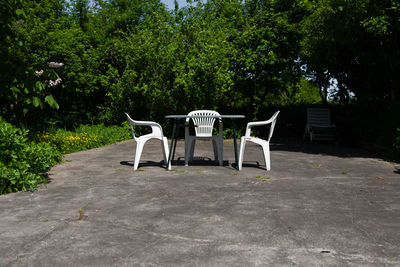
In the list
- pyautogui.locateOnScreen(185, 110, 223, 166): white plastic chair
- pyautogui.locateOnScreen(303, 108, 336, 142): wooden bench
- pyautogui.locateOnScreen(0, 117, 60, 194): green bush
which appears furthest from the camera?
pyautogui.locateOnScreen(303, 108, 336, 142): wooden bench

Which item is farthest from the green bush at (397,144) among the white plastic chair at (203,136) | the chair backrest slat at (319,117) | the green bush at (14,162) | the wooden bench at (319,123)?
the green bush at (14,162)

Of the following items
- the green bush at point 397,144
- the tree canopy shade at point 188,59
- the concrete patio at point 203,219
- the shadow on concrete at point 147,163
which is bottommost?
the concrete patio at point 203,219

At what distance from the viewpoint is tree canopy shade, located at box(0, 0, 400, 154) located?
416 inches

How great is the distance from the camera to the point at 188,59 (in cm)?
1174

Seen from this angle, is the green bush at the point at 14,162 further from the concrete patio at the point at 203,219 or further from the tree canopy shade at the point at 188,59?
the tree canopy shade at the point at 188,59

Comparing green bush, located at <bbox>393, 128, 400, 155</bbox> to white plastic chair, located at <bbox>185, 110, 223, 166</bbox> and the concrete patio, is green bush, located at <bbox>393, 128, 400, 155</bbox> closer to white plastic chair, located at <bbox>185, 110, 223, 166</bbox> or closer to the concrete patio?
the concrete patio

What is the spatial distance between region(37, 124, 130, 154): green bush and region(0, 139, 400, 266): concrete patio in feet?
9.21

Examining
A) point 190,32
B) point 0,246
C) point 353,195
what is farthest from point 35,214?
point 190,32

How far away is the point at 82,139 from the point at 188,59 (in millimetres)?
4195

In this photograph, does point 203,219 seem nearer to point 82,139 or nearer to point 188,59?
point 82,139

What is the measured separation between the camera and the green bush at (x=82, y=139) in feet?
28.0

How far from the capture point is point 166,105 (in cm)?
1246

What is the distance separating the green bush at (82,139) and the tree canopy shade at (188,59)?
1.45m

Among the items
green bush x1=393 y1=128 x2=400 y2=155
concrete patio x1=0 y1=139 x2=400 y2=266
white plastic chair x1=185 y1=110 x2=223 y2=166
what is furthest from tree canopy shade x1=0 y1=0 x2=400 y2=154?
concrete patio x1=0 y1=139 x2=400 y2=266
